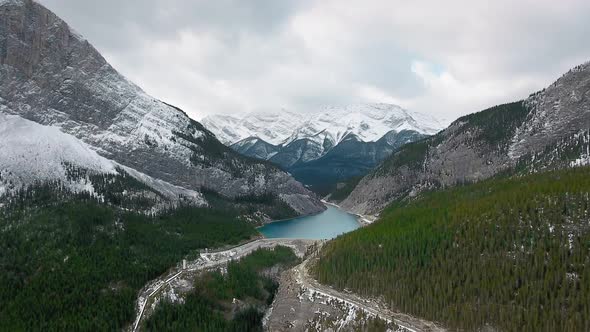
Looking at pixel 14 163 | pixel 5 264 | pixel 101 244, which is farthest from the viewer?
pixel 14 163

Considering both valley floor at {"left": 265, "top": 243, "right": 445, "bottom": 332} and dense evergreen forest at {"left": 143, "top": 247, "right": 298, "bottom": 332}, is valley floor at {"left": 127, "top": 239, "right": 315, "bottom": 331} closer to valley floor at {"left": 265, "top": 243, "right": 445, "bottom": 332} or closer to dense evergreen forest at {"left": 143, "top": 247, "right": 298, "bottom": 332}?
dense evergreen forest at {"left": 143, "top": 247, "right": 298, "bottom": 332}

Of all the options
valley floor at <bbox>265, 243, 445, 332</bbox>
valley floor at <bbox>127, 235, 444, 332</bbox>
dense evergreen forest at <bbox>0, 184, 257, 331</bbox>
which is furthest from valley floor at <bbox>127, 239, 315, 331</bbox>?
valley floor at <bbox>265, 243, 445, 332</bbox>

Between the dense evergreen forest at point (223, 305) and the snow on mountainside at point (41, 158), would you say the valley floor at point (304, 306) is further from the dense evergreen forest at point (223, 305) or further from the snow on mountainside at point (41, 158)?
the snow on mountainside at point (41, 158)

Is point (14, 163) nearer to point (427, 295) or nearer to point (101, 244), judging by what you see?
point (101, 244)

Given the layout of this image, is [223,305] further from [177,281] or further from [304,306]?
[304,306]

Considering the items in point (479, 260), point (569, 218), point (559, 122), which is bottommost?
point (479, 260)

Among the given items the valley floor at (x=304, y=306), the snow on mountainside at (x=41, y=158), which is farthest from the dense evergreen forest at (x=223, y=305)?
the snow on mountainside at (x=41, y=158)

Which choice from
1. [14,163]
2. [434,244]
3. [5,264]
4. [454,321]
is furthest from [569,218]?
[14,163]

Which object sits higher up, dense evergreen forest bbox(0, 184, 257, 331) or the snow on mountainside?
the snow on mountainside
